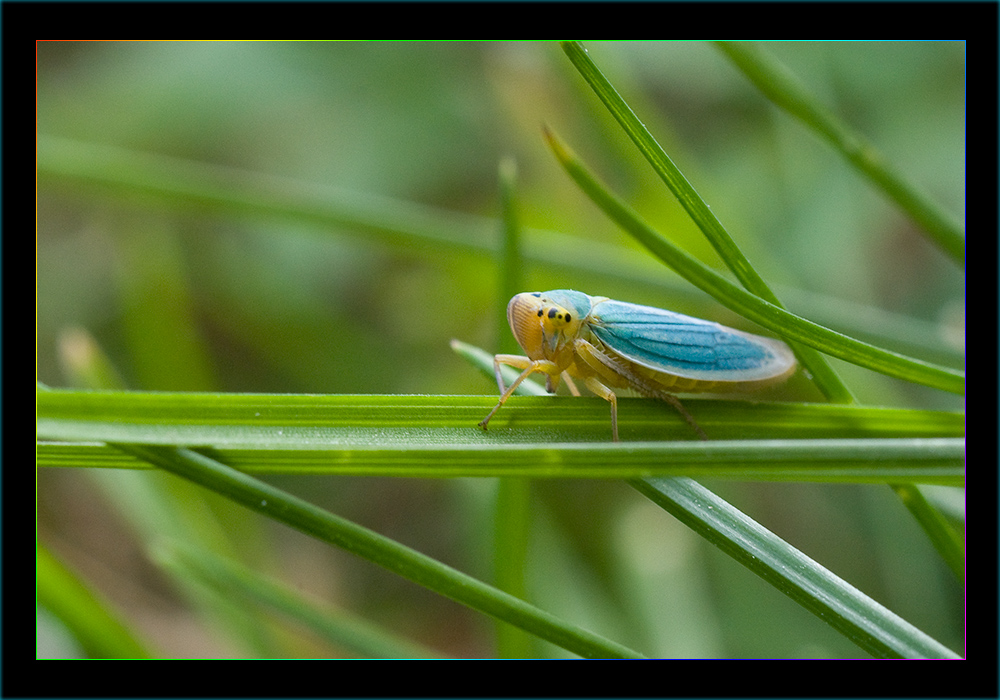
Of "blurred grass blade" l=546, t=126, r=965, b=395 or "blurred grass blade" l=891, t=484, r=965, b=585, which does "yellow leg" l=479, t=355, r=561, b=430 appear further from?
"blurred grass blade" l=891, t=484, r=965, b=585

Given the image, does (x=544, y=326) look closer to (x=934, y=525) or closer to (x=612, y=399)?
(x=612, y=399)

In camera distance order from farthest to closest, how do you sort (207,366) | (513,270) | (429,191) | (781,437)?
(429,191) < (207,366) < (513,270) < (781,437)

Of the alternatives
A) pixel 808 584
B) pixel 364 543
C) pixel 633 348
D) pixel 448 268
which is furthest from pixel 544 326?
pixel 448 268

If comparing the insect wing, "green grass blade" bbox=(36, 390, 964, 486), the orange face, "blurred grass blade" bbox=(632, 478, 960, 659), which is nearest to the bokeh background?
the insect wing

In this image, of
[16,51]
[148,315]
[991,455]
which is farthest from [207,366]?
[991,455]

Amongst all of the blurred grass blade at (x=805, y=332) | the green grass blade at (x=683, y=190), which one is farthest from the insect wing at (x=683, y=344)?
the blurred grass blade at (x=805, y=332)

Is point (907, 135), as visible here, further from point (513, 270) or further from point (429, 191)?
point (513, 270)
